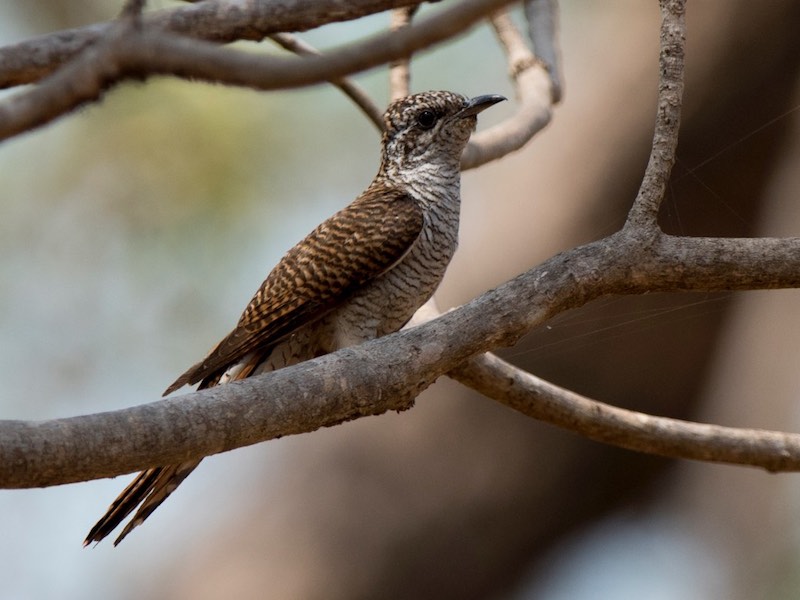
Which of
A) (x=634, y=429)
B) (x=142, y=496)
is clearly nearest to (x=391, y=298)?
(x=634, y=429)

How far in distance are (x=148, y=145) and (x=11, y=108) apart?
7.58 meters

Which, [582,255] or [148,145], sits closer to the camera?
[582,255]

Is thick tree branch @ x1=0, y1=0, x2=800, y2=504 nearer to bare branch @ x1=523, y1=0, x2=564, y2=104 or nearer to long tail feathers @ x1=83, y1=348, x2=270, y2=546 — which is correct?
long tail feathers @ x1=83, y1=348, x2=270, y2=546

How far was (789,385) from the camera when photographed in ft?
22.7

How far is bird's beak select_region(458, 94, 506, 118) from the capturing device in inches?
160

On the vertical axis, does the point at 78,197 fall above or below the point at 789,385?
above

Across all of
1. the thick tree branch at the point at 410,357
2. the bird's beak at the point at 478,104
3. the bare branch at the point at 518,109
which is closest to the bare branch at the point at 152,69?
the thick tree branch at the point at 410,357

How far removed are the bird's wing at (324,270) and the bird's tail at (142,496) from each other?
16.0 inches

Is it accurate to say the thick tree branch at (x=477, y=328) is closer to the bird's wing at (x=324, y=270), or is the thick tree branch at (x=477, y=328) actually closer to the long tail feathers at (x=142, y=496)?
the long tail feathers at (x=142, y=496)

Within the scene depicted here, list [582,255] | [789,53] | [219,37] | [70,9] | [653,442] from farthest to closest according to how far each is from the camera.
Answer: [70,9]
[789,53]
[653,442]
[219,37]
[582,255]

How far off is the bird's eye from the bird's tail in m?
1.69

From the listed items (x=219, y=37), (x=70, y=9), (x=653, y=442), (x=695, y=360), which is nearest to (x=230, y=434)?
(x=219, y=37)

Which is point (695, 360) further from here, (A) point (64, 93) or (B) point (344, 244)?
(A) point (64, 93)

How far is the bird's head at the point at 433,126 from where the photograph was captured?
4172 millimetres
